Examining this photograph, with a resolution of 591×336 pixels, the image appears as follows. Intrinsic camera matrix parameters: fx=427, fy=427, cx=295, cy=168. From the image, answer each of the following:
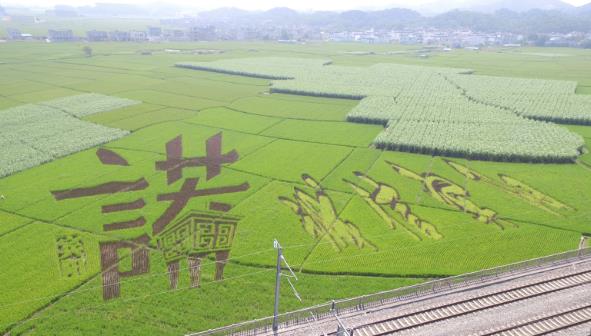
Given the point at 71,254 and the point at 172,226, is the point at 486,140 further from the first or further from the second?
the point at 71,254

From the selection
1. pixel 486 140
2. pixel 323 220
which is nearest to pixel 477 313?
pixel 323 220

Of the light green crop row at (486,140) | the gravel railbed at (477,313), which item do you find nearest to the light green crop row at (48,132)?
the light green crop row at (486,140)

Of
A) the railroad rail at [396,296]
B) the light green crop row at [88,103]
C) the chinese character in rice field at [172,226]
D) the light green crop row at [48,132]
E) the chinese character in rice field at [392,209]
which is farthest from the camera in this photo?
the light green crop row at [88,103]

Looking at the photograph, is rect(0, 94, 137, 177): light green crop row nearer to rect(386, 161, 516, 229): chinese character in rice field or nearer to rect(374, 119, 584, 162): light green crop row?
rect(374, 119, 584, 162): light green crop row

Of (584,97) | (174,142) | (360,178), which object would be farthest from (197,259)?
(584,97)

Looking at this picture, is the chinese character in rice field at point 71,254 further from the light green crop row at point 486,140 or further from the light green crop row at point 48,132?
the light green crop row at point 486,140

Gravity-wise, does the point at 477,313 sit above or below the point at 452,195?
below

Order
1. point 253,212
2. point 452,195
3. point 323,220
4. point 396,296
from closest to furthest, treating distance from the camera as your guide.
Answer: point 396,296 < point 323,220 < point 253,212 < point 452,195
